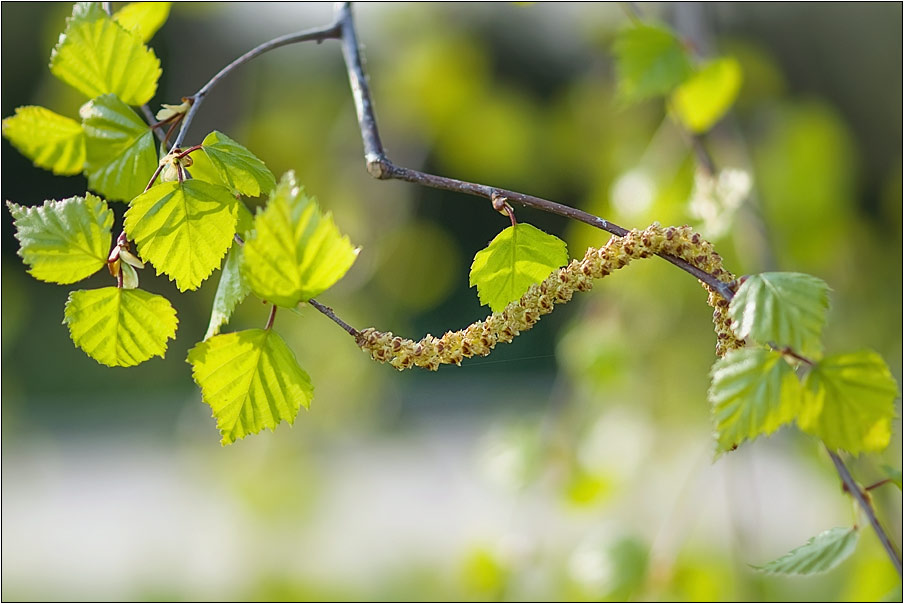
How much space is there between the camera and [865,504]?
419 mm

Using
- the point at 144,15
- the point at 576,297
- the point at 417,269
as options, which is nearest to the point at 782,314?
the point at 144,15

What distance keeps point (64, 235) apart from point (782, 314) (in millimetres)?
302

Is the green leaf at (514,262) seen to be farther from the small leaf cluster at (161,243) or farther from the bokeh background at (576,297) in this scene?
the bokeh background at (576,297)

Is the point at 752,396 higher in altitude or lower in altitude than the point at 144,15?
lower

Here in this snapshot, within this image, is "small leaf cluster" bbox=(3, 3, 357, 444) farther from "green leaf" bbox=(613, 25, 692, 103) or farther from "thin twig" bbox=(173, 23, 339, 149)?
"green leaf" bbox=(613, 25, 692, 103)

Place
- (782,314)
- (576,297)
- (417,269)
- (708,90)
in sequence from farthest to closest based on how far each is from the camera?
1. (417,269)
2. (576,297)
3. (708,90)
4. (782,314)

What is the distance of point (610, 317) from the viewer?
1.24m

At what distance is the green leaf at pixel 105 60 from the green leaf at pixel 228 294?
11cm

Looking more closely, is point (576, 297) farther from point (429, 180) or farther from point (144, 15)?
point (429, 180)

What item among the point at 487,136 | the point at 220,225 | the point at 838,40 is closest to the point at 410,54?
the point at 487,136

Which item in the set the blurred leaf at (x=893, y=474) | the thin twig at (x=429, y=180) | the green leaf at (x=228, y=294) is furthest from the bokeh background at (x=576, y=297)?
the green leaf at (x=228, y=294)

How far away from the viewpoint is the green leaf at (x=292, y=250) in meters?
0.31

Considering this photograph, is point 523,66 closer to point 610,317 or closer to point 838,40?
point 838,40

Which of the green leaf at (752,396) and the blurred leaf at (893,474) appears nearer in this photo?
the green leaf at (752,396)
